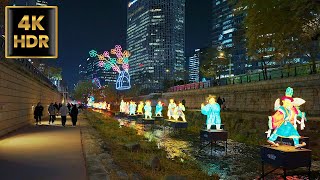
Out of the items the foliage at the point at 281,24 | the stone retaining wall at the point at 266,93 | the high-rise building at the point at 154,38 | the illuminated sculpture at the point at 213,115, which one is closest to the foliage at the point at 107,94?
the high-rise building at the point at 154,38

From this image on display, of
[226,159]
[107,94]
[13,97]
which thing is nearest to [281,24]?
[226,159]

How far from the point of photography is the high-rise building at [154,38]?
590ft

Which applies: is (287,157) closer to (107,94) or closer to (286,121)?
(286,121)

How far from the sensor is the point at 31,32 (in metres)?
9.16

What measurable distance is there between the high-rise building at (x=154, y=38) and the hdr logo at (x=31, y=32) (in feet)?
537

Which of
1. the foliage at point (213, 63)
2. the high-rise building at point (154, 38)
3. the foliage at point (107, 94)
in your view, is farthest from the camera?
the high-rise building at point (154, 38)

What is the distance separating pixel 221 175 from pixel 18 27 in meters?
8.62

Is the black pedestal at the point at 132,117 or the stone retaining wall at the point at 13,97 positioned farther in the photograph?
the black pedestal at the point at 132,117

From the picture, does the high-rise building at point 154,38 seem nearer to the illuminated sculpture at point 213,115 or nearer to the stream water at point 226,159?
the stream water at point 226,159

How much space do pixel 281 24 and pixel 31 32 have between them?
33.1 feet

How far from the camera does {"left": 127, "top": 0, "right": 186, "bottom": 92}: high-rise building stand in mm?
179750

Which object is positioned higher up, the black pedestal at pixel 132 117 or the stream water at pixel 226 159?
the black pedestal at pixel 132 117

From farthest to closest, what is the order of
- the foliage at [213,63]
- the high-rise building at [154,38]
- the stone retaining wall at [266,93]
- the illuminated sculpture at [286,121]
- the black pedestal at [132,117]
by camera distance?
the high-rise building at [154,38] → the foliage at [213,63] → the black pedestal at [132,117] → the stone retaining wall at [266,93] → the illuminated sculpture at [286,121]

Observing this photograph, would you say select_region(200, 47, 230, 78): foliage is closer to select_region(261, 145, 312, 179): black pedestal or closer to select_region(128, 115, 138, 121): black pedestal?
select_region(128, 115, 138, 121): black pedestal
